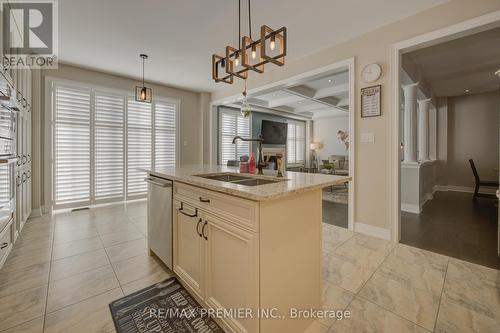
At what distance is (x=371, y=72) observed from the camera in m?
2.74

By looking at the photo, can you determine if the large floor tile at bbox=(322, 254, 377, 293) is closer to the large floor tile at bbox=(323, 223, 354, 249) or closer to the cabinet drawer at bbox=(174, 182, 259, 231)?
the large floor tile at bbox=(323, 223, 354, 249)

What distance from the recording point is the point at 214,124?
584 cm

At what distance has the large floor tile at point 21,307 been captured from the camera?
142cm

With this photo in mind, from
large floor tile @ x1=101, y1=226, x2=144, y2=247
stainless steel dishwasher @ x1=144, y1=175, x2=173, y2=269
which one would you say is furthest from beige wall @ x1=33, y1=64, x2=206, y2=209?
stainless steel dishwasher @ x1=144, y1=175, x2=173, y2=269

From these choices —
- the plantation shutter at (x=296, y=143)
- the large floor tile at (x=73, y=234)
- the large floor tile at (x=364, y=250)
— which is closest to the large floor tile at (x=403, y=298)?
the large floor tile at (x=364, y=250)

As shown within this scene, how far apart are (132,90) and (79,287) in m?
4.03

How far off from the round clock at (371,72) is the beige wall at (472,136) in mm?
5279

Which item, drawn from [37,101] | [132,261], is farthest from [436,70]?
[37,101]

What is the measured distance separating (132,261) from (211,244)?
1329 mm

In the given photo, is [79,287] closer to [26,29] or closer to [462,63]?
[26,29]

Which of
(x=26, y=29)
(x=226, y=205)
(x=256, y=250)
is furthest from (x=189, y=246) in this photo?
(x=26, y=29)

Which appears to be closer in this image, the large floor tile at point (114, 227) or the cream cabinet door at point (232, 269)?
the cream cabinet door at point (232, 269)

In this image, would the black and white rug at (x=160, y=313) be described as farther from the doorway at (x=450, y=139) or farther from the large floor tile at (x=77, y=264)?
the doorway at (x=450, y=139)

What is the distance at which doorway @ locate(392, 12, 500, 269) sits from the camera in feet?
8.22
